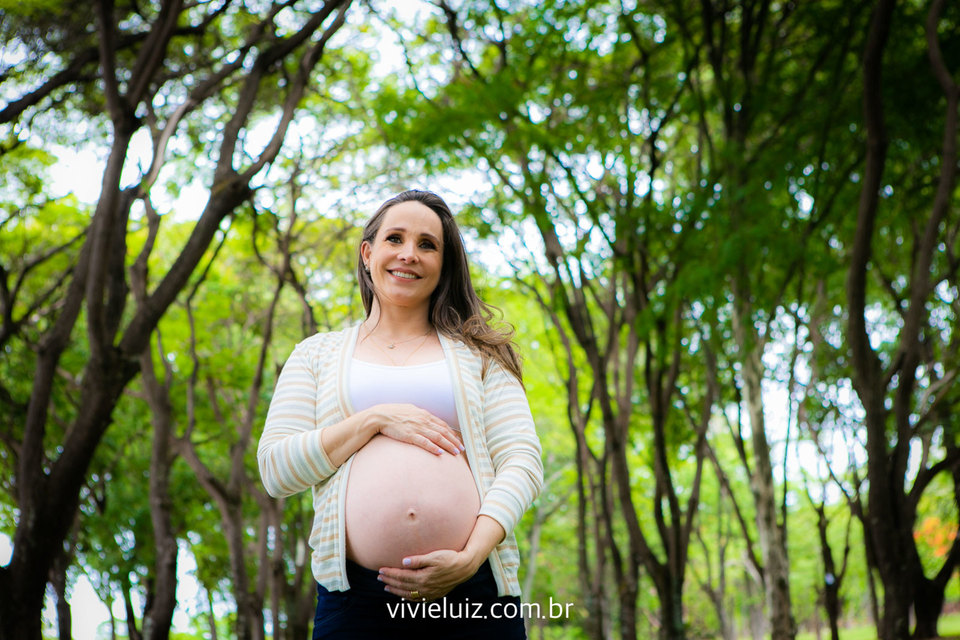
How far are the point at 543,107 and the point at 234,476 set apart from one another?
5.41 m

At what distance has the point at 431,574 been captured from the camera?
181 centimetres

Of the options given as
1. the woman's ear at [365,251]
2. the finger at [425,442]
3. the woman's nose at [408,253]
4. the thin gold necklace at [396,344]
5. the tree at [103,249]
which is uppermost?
the tree at [103,249]

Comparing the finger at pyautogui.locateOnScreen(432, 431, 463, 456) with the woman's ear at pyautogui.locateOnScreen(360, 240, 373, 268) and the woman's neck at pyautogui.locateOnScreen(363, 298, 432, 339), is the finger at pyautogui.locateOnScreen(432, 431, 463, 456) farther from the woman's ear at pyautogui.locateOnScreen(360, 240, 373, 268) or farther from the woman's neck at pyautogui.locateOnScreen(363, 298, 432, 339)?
the woman's ear at pyautogui.locateOnScreen(360, 240, 373, 268)

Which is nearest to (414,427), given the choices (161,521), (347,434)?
(347,434)

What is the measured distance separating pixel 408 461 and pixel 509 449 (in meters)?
0.25

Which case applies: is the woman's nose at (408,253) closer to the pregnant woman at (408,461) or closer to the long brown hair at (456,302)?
the pregnant woman at (408,461)

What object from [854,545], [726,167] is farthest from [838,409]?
[854,545]

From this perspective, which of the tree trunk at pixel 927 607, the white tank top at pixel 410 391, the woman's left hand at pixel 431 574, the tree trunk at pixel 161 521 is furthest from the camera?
the tree trunk at pixel 161 521

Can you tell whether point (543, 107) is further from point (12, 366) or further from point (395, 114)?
point (12, 366)

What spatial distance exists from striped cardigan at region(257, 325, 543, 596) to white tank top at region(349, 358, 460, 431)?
0.07ft

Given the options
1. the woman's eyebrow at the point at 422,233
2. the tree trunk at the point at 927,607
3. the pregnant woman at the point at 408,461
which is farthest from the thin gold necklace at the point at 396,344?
the tree trunk at the point at 927,607

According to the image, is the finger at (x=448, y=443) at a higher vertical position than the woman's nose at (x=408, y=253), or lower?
lower

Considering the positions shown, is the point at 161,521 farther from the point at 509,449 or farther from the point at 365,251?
the point at 509,449

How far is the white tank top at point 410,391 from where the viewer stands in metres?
2.05
